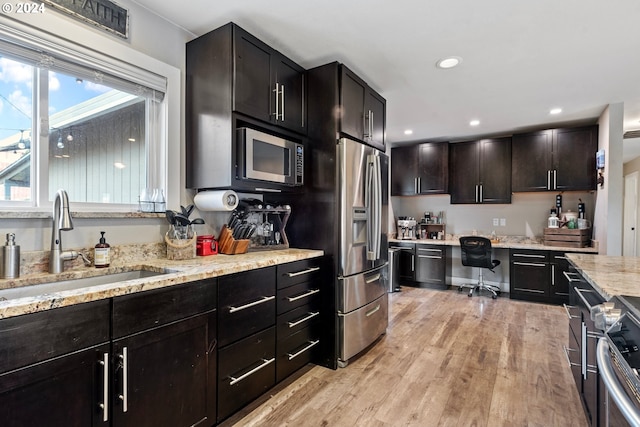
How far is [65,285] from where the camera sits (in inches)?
61.9

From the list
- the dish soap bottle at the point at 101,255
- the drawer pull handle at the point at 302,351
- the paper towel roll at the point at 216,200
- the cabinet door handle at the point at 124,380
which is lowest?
the drawer pull handle at the point at 302,351

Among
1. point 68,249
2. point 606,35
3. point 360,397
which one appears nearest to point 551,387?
point 360,397

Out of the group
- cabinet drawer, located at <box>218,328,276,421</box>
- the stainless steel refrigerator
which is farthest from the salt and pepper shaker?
the stainless steel refrigerator

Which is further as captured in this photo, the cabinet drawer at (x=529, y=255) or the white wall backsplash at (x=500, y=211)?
the white wall backsplash at (x=500, y=211)

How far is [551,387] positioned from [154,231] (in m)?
2.84

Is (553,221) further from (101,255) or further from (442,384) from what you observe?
(101,255)

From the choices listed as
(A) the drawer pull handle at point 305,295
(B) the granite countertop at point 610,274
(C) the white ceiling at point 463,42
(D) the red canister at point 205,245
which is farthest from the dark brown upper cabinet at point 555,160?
(D) the red canister at point 205,245

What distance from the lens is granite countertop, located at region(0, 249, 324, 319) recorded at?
42.2 inches

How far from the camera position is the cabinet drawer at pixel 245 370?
1699 millimetres

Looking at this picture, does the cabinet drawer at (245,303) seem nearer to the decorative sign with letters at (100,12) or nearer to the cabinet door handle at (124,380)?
the cabinet door handle at (124,380)

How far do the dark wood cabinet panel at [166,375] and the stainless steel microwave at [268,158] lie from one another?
38.3 inches

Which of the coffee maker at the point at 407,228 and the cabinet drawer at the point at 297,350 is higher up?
the coffee maker at the point at 407,228

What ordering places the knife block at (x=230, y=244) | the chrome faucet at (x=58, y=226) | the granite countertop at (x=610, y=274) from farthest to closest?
1. the knife block at (x=230, y=244)
2. the chrome faucet at (x=58, y=226)
3. the granite countertop at (x=610, y=274)

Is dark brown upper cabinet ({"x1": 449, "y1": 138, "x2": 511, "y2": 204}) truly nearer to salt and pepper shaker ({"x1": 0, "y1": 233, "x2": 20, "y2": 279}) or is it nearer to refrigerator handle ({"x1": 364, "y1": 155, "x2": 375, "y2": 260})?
refrigerator handle ({"x1": 364, "y1": 155, "x2": 375, "y2": 260})
